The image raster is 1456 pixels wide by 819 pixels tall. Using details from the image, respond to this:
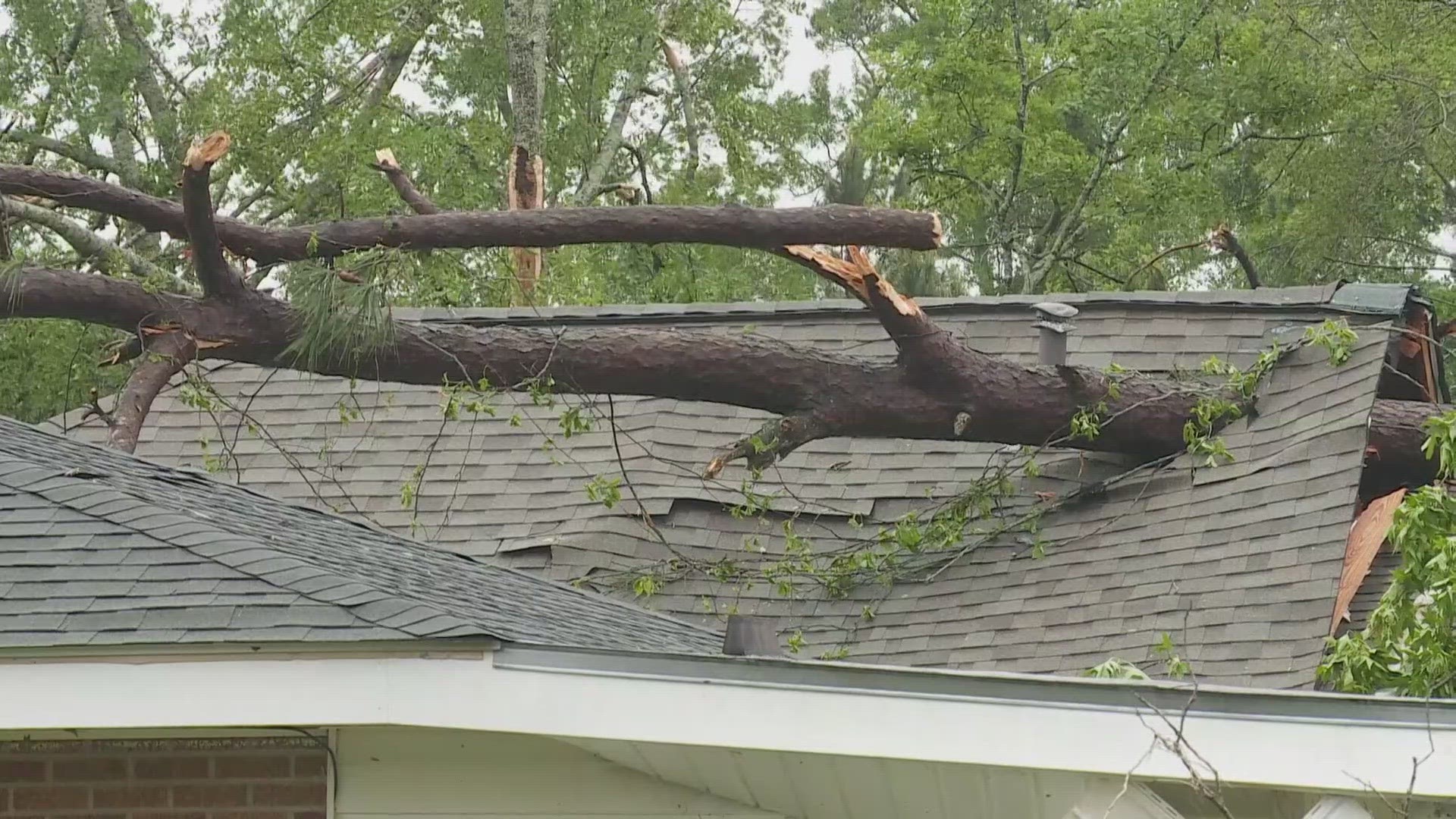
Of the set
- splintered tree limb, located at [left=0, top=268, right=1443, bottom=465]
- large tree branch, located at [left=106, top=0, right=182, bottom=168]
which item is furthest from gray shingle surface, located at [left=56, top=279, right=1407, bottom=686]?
large tree branch, located at [left=106, top=0, right=182, bottom=168]

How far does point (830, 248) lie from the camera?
25.2ft

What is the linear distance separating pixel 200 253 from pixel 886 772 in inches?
175

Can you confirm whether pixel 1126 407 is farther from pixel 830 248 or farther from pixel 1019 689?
pixel 1019 689

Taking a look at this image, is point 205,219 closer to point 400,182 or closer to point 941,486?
point 400,182

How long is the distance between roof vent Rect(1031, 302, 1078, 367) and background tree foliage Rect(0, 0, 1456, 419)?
8.82m

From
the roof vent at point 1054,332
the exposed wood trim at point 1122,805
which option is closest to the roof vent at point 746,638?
the exposed wood trim at point 1122,805

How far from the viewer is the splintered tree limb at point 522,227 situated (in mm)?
7344

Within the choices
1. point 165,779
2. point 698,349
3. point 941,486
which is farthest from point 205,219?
point 941,486

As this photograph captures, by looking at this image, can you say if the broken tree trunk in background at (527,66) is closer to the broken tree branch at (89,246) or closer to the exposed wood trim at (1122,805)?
the broken tree branch at (89,246)

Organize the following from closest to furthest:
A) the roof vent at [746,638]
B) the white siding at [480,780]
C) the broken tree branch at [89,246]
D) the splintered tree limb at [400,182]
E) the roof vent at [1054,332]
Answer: the white siding at [480,780]
the roof vent at [746,638]
the roof vent at [1054,332]
the splintered tree limb at [400,182]
the broken tree branch at [89,246]

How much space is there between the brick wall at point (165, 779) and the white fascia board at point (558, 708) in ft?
1.89

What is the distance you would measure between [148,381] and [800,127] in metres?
21.3

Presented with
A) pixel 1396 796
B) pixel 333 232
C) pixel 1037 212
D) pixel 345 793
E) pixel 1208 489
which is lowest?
pixel 345 793

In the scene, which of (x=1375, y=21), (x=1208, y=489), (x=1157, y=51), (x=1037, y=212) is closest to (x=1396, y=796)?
(x=1208, y=489)
